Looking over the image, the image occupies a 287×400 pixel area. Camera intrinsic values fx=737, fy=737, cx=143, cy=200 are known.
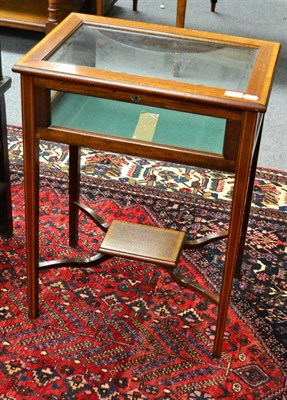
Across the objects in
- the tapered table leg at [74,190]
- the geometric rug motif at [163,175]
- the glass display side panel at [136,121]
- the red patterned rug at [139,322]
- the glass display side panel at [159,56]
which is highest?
the glass display side panel at [159,56]

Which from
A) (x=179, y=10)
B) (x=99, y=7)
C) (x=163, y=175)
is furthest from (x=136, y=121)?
(x=99, y=7)

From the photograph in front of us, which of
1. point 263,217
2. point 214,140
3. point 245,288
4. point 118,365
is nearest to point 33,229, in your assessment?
point 118,365

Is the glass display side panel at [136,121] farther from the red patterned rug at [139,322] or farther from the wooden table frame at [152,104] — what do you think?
the red patterned rug at [139,322]

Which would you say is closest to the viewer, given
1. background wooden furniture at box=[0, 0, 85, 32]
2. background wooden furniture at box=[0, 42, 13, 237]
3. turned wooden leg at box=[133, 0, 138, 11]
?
background wooden furniture at box=[0, 42, 13, 237]

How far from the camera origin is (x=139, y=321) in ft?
9.87

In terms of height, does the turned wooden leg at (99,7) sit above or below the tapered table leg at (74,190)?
above

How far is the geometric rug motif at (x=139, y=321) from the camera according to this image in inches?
107

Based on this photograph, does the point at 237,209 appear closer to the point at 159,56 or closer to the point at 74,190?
the point at 159,56

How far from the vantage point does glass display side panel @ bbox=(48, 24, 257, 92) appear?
252 cm

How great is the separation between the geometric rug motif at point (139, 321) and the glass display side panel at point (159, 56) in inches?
40.9

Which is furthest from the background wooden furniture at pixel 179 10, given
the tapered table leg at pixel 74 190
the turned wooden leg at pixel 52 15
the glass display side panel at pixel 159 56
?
the glass display side panel at pixel 159 56

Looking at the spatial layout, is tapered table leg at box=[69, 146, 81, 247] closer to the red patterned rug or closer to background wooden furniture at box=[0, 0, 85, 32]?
the red patterned rug

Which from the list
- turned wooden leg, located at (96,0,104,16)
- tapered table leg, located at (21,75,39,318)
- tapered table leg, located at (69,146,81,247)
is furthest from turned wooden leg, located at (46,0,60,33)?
tapered table leg, located at (21,75,39,318)

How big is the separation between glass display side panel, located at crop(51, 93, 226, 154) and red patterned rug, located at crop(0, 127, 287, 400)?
0.89 meters
